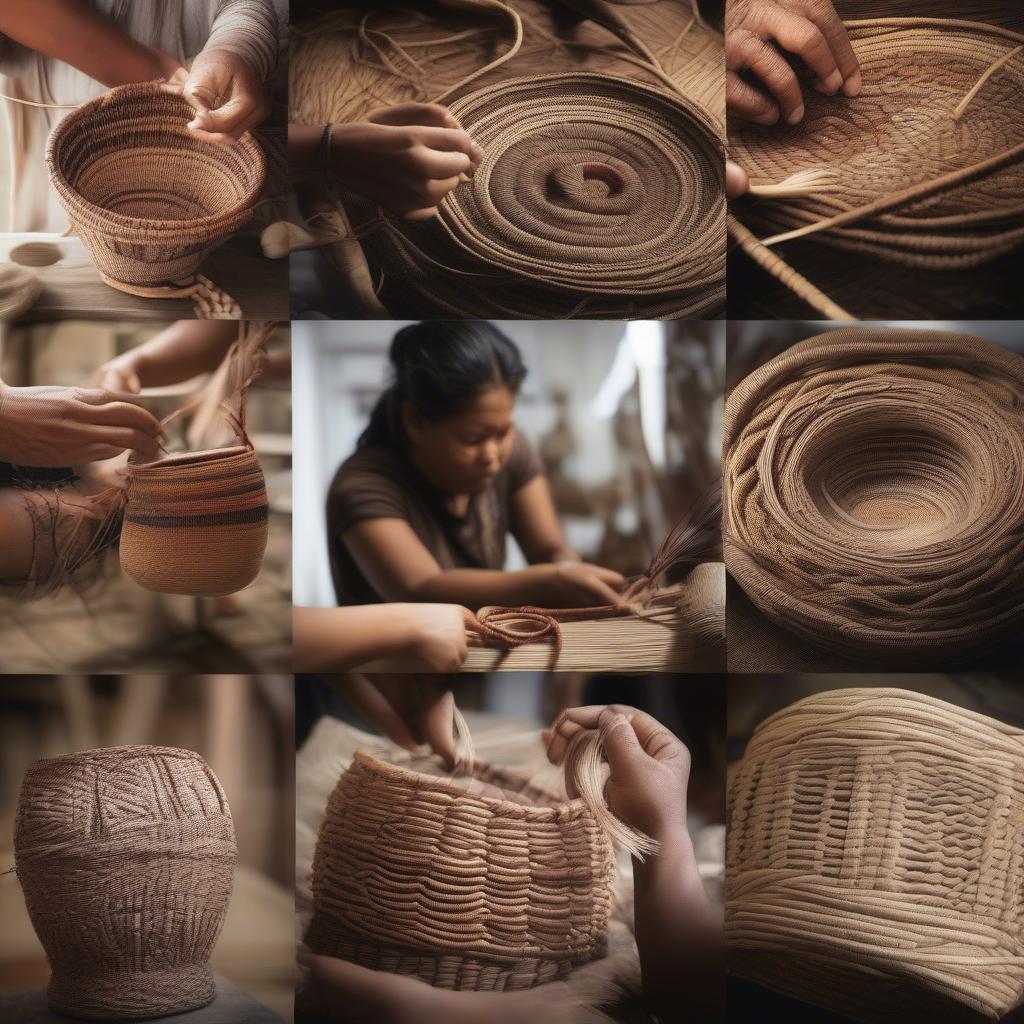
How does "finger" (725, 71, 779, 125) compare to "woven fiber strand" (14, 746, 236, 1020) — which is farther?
"finger" (725, 71, 779, 125)

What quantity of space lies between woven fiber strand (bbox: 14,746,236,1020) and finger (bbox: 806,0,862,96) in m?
1.36

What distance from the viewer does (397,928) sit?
143cm

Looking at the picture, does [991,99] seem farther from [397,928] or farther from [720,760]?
[397,928]

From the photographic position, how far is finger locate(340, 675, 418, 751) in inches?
58.4

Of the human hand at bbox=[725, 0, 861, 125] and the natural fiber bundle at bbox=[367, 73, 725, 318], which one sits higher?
the human hand at bbox=[725, 0, 861, 125]

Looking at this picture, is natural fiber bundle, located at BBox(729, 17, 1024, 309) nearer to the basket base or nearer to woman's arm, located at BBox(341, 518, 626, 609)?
woman's arm, located at BBox(341, 518, 626, 609)

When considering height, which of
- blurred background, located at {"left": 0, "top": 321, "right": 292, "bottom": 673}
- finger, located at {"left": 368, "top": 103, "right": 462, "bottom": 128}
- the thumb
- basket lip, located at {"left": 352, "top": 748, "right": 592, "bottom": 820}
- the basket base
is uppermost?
finger, located at {"left": 368, "top": 103, "right": 462, "bottom": 128}

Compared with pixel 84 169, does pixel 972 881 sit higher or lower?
lower

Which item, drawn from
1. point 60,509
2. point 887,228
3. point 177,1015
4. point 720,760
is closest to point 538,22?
point 887,228

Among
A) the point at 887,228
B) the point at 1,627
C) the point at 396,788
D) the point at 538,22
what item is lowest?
the point at 396,788

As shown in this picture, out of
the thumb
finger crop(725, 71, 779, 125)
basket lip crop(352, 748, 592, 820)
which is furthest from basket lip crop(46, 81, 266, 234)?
the thumb

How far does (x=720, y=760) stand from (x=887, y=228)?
792mm

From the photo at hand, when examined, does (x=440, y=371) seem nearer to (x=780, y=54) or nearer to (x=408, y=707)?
(x=408, y=707)

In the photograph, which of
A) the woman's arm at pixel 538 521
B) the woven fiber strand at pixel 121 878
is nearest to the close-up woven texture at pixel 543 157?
the woman's arm at pixel 538 521
